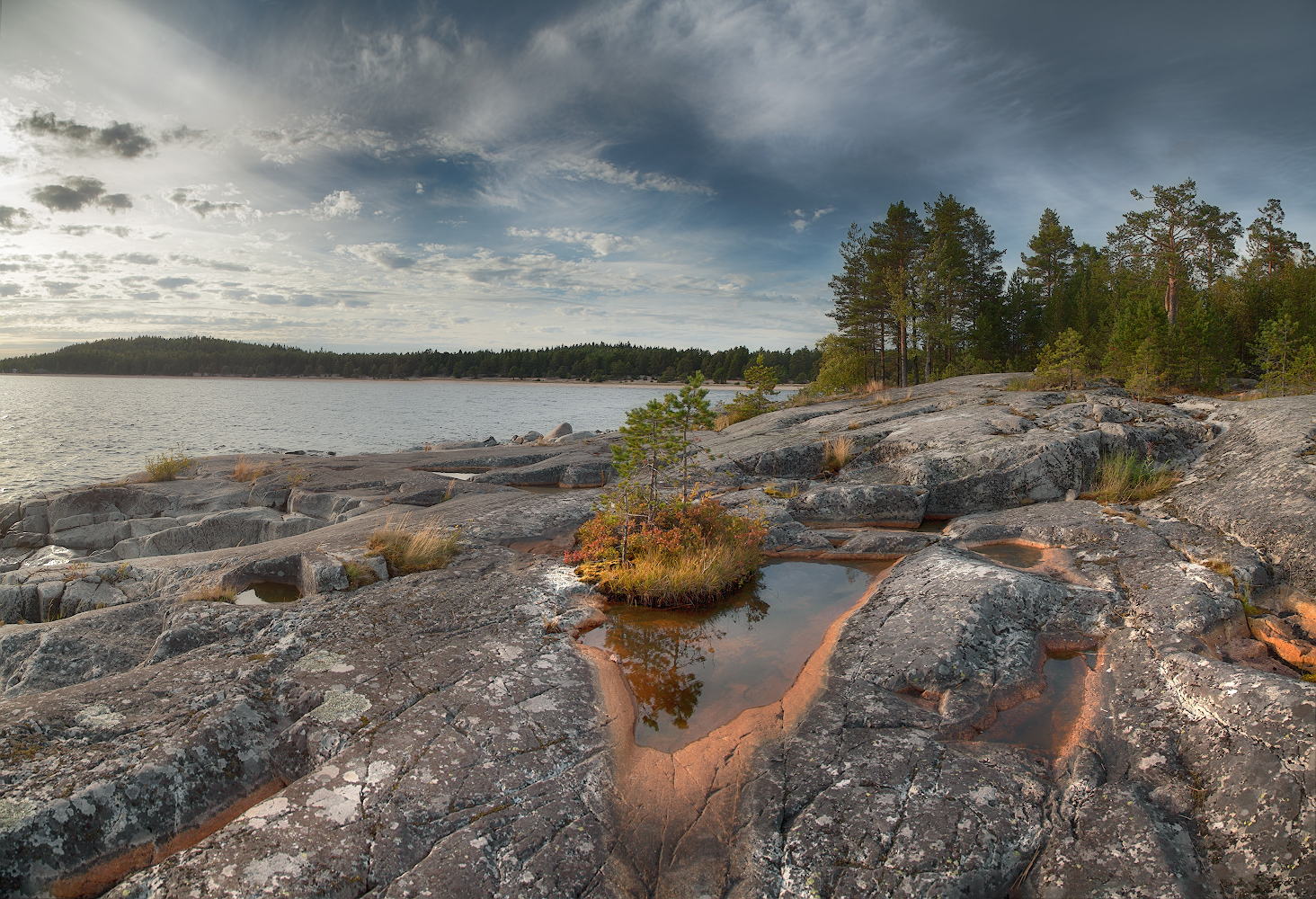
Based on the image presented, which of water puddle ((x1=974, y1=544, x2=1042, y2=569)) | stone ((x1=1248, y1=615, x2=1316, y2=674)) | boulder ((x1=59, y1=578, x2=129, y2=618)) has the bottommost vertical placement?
boulder ((x1=59, y1=578, x2=129, y2=618))

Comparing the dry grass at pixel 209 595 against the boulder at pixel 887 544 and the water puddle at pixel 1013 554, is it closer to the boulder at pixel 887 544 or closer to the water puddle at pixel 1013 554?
the boulder at pixel 887 544

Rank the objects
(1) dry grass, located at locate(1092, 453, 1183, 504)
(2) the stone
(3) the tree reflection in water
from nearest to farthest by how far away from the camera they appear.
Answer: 1. (2) the stone
2. (3) the tree reflection in water
3. (1) dry grass, located at locate(1092, 453, 1183, 504)

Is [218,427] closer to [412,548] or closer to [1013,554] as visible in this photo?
[412,548]

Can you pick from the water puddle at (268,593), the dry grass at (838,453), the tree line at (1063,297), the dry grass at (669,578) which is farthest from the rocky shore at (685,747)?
the tree line at (1063,297)

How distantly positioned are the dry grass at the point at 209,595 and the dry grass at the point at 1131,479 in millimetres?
13961

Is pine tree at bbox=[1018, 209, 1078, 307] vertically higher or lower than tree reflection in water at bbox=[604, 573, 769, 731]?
higher

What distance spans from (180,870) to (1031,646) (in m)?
7.18

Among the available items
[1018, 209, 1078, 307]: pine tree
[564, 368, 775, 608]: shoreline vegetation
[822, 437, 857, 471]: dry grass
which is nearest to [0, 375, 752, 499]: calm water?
[822, 437, 857, 471]: dry grass

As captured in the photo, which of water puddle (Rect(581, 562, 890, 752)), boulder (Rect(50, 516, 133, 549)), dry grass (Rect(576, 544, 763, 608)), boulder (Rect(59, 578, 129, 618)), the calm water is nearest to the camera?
water puddle (Rect(581, 562, 890, 752))

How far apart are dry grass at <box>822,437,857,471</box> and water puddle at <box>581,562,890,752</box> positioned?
17.9ft

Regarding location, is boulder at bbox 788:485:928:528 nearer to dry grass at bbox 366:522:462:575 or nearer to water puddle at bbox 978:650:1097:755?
water puddle at bbox 978:650:1097:755

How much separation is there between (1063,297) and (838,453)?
4223cm

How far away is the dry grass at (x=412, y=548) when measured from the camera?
27.5 feet

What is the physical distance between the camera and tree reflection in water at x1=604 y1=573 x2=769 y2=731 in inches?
220
